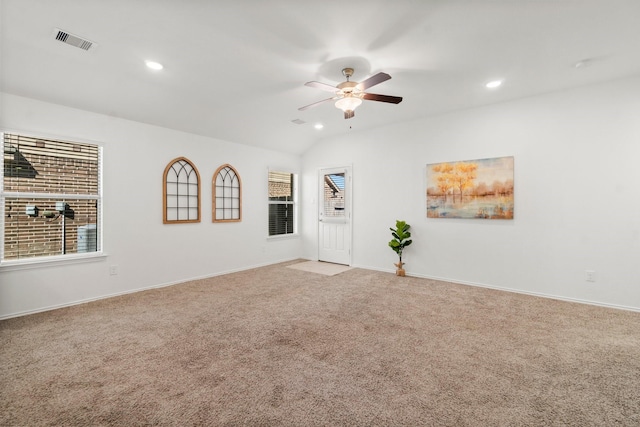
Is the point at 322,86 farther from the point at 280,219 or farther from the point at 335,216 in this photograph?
the point at 280,219

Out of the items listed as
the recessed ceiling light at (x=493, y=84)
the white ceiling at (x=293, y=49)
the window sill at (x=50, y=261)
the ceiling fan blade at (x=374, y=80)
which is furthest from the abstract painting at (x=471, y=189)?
the window sill at (x=50, y=261)

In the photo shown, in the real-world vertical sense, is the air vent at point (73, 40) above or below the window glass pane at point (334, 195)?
Answer: above

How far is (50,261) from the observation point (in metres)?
3.45

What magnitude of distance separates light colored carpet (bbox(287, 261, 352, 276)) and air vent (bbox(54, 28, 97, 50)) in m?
4.35

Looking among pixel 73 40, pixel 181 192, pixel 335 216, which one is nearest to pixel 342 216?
pixel 335 216

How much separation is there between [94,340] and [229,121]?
11.4 ft

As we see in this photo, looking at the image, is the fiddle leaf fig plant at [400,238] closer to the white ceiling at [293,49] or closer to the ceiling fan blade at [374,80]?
the white ceiling at [293,49]

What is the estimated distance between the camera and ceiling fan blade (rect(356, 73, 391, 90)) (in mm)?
2621

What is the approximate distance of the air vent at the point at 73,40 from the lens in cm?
245

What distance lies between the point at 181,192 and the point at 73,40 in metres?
2.49

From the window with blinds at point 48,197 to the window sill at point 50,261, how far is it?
0.37 feet

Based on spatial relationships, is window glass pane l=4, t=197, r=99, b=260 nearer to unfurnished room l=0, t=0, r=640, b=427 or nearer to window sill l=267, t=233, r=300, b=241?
unfurnished room l=0, t=0, r=640, b=427

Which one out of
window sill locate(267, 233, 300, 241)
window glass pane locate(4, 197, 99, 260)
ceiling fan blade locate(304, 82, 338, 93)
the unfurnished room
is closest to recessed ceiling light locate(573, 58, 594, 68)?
the unfurnished room

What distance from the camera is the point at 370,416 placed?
168 cm
